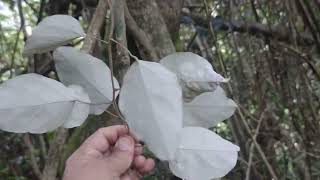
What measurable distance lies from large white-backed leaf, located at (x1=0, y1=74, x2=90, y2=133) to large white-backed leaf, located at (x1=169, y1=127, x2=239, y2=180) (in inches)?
4.1

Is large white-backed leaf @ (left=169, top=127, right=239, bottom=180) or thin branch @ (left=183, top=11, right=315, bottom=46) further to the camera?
thin branch @ (left=183, top=11, right=315, bottom=46)

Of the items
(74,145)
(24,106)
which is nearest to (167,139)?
(24,106)

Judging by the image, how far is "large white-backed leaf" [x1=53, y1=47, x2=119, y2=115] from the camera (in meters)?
0.50

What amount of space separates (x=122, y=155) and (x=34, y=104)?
0.37 feet

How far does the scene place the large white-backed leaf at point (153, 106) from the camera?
0.39 meters

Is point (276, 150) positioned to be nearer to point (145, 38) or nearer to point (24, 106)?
point (145, 38)

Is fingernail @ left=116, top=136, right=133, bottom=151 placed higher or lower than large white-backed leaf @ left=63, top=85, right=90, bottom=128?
lower

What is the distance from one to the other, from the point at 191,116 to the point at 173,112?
4.9 inches

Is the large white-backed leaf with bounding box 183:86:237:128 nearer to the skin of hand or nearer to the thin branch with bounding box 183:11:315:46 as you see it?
the skin of hand

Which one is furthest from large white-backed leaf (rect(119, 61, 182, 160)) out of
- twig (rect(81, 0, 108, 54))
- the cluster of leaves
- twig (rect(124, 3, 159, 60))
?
twig (rect(124, 3, 159, 60))

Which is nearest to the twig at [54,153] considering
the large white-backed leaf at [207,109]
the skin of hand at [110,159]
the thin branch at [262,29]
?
the skin of hand at [110,159]

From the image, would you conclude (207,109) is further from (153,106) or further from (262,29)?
(262,29)

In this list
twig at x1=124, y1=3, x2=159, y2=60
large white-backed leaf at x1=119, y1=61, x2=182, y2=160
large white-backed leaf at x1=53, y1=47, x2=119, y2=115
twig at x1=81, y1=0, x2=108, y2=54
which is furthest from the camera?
twig at x1=124, y1=3, x2=159, y2=60

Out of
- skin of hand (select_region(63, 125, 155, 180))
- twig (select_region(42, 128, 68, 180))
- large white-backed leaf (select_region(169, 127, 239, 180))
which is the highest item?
large white-backed leaf (select_region(169, 127, 239, 180))
